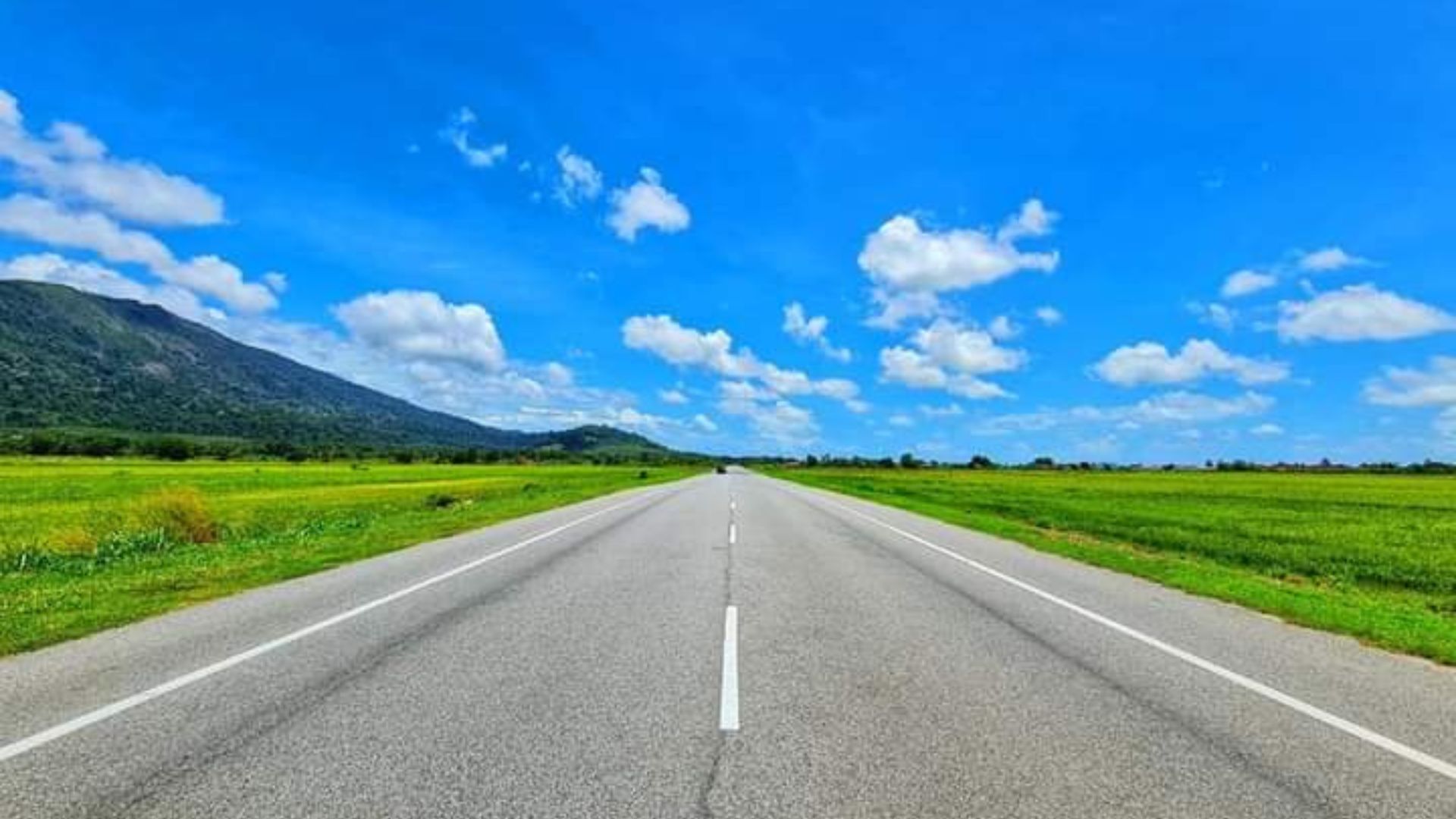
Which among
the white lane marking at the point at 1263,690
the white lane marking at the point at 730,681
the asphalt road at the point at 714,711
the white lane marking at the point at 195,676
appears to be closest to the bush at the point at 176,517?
the white lane marking at the point at 195,676

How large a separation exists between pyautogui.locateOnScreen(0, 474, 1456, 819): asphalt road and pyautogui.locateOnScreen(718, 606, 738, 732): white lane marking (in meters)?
0.03

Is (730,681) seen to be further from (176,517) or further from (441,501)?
(441,501)

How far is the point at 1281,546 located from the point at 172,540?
31.0 meters

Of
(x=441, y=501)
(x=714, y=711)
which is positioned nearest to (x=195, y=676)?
(x=714, y=711)

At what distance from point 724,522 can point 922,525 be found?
6.63 m

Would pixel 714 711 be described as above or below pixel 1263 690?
below

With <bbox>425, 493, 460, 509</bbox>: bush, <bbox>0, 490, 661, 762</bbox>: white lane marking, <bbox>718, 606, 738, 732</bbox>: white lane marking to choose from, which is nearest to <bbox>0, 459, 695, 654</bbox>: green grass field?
<bbox>425, 493, 460, 509</bbox>: bush

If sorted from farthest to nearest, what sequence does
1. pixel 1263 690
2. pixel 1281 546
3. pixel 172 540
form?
pixel 1281 546
pixel 172 540
pixel 1263 690

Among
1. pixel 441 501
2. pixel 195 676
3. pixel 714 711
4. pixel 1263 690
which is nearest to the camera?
pixel 714 711

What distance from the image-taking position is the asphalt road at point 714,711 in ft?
14.5

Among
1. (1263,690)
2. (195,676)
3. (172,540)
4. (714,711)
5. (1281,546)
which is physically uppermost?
(1281,546)

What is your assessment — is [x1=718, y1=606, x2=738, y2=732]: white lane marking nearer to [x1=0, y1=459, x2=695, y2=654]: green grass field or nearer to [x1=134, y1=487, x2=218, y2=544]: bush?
[x1=0, y1=459, x2=695, y2=654]: green grass field

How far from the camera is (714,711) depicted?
5.90m

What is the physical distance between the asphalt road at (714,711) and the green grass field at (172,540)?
146cm
